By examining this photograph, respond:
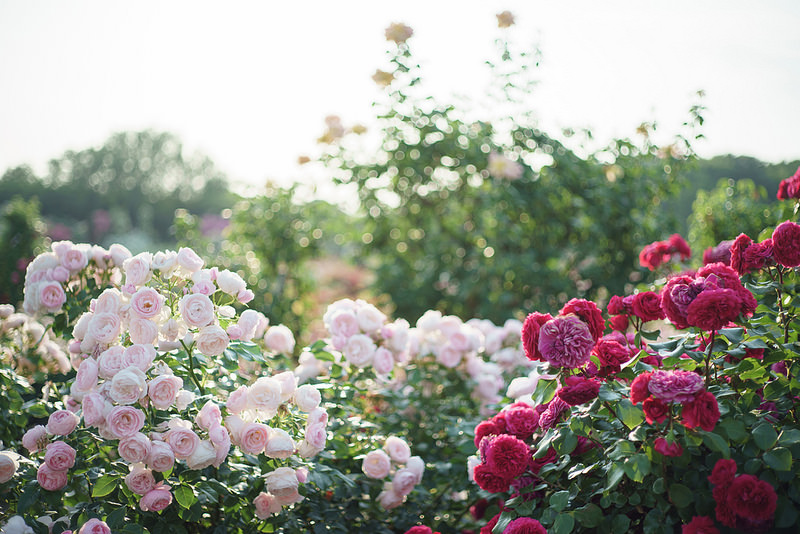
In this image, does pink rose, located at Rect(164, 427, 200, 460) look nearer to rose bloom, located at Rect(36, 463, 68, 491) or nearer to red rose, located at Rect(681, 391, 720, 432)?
rose bloom, located at Rect(36, 463, 68, 491)

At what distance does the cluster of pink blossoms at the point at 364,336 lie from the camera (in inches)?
79.4

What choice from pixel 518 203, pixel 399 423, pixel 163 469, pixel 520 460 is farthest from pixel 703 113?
pixel 163 469

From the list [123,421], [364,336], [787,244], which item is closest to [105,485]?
[123,421]

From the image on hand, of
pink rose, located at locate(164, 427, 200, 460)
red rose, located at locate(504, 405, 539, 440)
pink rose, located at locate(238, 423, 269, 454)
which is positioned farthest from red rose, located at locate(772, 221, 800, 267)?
pink rose, located at locate(164, 427, 200, 460)

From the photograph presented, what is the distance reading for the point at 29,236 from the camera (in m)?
5.16

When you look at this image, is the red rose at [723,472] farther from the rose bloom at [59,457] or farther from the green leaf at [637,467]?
the rose bloom at [59,457]

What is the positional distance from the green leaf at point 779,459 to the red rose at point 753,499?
0.15 feet

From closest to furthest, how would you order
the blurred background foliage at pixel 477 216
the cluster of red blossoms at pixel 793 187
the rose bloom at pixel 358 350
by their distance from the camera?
the cluster of red blossoms at pixel 793 187 < the rose bloom at pixel 358 350 < the blurred background foliage at pixel 477 216

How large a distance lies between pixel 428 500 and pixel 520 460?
28.8 inches

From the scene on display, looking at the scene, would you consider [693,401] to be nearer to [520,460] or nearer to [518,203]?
[520,460]

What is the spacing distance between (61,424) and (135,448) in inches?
11.9

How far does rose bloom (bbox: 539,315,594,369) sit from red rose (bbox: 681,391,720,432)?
24cm

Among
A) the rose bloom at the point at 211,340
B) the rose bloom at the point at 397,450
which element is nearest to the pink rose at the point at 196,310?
the rose bloom at the point at 211,340

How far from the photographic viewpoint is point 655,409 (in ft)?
3.66
